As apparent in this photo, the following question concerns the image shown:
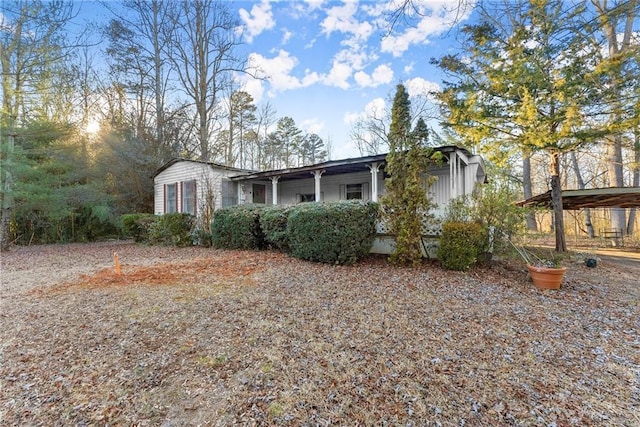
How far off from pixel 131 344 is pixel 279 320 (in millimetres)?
1524

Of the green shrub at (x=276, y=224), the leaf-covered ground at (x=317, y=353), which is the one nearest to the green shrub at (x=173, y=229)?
the green shrub at (x=276, y=224)

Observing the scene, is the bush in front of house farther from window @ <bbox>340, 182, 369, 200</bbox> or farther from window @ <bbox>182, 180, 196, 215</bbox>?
window @ <bbox>340, 182, 369, 200</bbox>

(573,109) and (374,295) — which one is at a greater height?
(573,109)

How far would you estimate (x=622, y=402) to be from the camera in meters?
2.06

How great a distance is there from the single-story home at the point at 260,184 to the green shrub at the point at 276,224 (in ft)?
5.96

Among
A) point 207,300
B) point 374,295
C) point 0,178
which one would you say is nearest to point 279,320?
point 207,300

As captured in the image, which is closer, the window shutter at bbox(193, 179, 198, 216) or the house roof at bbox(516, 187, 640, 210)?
the house roof at bbox(516, 187, 640, 210)

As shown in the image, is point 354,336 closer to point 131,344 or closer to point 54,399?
point 131,344

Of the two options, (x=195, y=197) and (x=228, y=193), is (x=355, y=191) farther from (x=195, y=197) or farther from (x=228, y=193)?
(x=195, y=197)

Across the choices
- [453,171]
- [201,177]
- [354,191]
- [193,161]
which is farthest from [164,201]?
[453,171]

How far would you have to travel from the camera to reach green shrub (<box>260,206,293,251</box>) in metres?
7.65

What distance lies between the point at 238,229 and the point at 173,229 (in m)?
3.24

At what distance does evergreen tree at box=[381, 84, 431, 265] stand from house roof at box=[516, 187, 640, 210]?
13.3 ft

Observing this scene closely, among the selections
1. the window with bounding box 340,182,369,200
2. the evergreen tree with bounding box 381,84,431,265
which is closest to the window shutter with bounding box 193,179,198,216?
the window with bounding box 340,182,369,200
